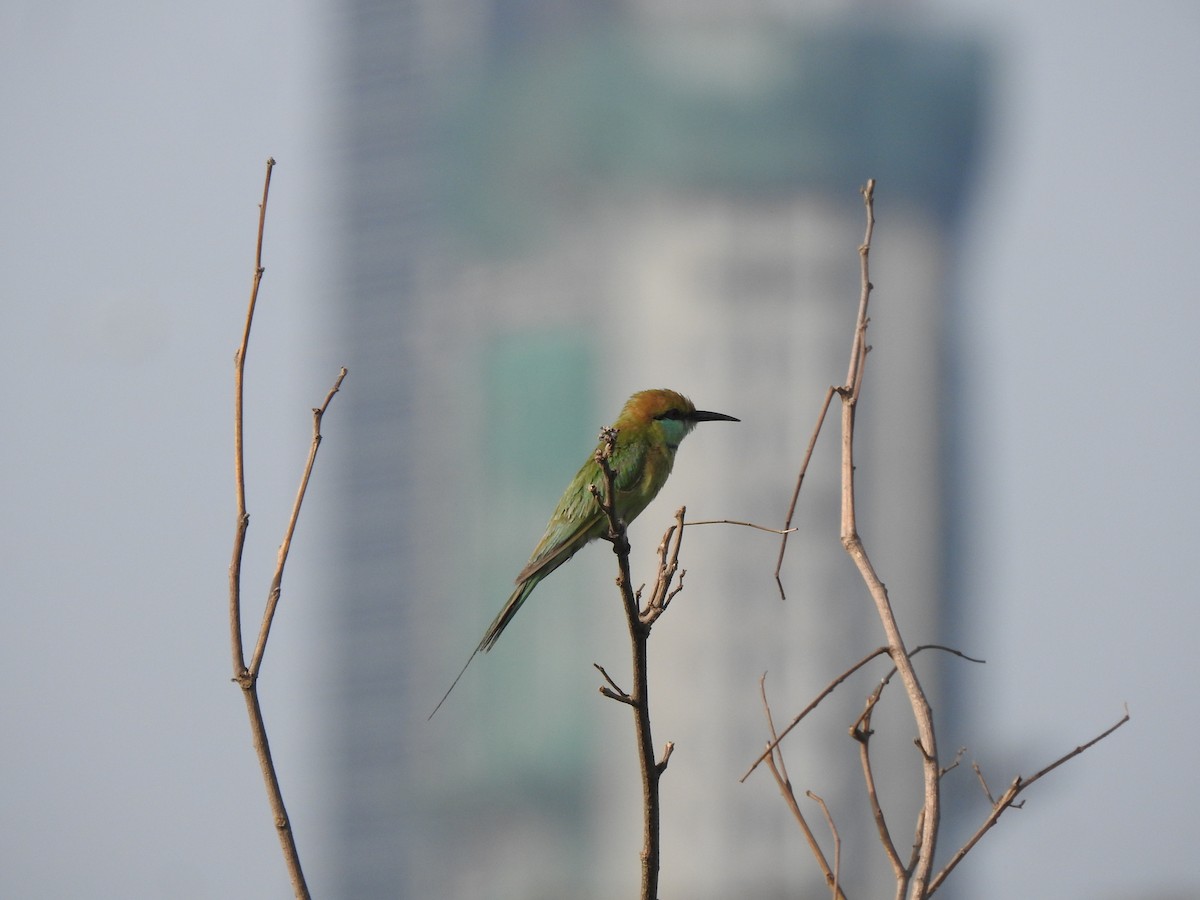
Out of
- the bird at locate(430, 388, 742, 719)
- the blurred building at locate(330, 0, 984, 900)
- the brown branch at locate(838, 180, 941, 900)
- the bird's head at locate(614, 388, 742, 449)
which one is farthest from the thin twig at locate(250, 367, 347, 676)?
the blurred building at locate(330, 0, 984, 900)

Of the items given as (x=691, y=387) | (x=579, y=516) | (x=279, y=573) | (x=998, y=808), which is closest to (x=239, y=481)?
(x=279, y=573)

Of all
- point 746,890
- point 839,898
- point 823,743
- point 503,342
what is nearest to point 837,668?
point 823,743

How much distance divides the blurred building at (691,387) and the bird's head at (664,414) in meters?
38.7

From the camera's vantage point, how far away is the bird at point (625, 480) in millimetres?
3342

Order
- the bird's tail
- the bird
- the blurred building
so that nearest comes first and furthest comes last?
the bird's tail → the bird → the blurred building

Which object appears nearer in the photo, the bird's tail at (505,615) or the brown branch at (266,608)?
the brown branch at (266,608)

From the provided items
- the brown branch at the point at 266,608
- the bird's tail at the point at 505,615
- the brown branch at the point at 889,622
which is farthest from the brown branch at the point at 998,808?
the bird's tail at the point at 505,615

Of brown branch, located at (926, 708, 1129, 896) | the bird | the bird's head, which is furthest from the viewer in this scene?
the bird's head

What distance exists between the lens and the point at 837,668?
1821 inches

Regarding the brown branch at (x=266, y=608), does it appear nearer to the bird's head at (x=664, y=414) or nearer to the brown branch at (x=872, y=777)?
the brown branch at (x=872, y=777)

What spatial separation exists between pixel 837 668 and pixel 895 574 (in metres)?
5.65

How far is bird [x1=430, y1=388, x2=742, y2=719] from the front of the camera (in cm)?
334

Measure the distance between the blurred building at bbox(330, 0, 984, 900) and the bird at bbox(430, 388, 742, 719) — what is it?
127 feet

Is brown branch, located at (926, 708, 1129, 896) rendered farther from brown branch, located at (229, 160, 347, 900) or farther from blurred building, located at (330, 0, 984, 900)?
blurred building, located at (330, 0, 984, 900)
